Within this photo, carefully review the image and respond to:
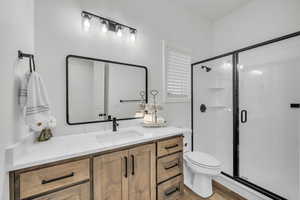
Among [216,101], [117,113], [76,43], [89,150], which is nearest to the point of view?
[89,150]

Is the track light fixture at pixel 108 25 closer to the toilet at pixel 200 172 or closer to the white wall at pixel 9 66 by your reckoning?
the white wall at pixel 9 66

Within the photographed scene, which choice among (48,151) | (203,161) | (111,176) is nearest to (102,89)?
(48,151)

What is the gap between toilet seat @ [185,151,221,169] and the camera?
1.65m

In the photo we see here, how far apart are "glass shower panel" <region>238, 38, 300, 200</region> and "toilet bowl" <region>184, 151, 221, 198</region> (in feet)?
1.68

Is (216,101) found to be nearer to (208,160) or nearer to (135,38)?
(208,160)

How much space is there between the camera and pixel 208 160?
1.77 m

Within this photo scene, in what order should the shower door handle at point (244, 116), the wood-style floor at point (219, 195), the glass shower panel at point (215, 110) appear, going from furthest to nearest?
1. the glass shower panel at point (215, 110)
2. the shower door handle at point (244, 116)
3. the wood-style floor at point (219, 195)

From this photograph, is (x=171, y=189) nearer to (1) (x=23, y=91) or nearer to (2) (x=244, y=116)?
(2) (x=244, y=116)

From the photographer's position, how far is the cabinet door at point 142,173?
1.18m

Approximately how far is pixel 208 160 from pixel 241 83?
3.80ft

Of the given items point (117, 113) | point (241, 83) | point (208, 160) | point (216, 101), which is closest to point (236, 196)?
point (208, 160)

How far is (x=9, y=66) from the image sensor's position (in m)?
0.83

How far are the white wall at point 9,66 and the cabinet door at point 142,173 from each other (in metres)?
0.78

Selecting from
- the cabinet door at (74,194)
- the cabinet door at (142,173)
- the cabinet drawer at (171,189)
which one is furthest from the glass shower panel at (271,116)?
the cabinet door at (74,194)
